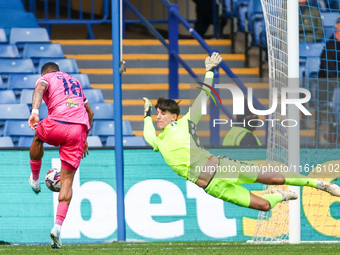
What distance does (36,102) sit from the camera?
506 centimetres

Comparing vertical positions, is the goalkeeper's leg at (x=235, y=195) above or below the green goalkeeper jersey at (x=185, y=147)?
below

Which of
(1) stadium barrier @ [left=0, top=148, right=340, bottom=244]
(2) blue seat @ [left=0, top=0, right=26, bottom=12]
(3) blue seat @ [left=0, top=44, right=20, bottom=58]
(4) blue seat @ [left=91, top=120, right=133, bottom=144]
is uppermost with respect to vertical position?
(2) blue seat @ [left=0, top=0, right=26, bottom=12]

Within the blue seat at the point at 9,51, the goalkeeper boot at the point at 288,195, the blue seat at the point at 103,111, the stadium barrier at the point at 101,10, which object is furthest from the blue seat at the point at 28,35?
the goalkeeper boot at the point at 288,195

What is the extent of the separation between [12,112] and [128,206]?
2.78 meters

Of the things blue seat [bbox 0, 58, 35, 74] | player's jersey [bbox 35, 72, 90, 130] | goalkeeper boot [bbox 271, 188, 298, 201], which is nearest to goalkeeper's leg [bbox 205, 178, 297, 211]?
goalkeeper boot [bbox 271, 188, 298, 201]

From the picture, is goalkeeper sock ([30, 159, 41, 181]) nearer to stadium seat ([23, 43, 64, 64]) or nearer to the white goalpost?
the white goalpost

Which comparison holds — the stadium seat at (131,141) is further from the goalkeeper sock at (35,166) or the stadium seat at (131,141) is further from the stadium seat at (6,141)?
the goalkeeper sock at (35,166)

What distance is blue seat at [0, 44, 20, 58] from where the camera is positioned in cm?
914

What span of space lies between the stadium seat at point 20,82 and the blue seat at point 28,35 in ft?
2.81

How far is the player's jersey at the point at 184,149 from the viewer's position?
5176mm

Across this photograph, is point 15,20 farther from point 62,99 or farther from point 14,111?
point 62,99

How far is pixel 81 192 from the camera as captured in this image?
22.0ft

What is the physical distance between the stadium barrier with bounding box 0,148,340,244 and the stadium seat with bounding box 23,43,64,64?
2.94 m

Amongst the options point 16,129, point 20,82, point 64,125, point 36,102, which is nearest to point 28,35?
point 20,82
